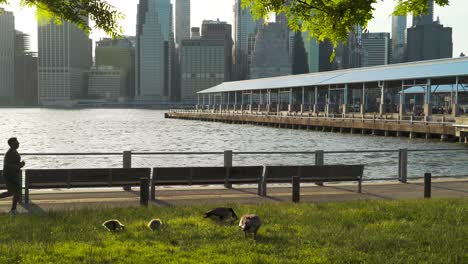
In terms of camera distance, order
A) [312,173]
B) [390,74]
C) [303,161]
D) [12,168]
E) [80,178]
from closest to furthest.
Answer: [12,168]
[80,178]
[312,173]
[303,161]
[390,74]

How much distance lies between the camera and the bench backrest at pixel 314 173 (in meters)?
15.3

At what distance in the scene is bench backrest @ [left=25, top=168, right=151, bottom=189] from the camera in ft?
44.8

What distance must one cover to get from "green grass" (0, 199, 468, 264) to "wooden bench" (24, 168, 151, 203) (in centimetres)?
231

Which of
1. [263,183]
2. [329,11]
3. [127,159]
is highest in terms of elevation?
[329,11]

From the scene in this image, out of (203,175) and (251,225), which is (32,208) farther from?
(251,225)

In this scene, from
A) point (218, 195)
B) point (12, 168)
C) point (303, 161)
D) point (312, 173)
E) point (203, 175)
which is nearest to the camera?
point (12, 168)

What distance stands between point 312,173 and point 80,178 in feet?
20.3

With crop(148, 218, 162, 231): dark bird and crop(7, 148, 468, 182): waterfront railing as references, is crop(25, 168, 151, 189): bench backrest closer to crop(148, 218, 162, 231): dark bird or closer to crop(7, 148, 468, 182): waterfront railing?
crop(148, 218, 162, 231): dark bird

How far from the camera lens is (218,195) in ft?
49.4

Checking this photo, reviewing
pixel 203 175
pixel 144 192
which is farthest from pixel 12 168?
pixel 203 175

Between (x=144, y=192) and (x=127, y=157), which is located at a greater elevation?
(x=127, y=157)

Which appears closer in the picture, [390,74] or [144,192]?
[144,192]

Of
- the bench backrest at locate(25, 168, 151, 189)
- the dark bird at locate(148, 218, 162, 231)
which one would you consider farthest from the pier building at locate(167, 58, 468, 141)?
the dark bird at locate(148, 218, 162, 231)

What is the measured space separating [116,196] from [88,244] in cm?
617
